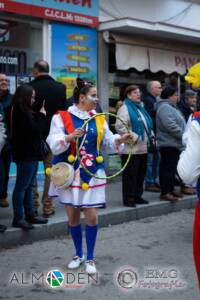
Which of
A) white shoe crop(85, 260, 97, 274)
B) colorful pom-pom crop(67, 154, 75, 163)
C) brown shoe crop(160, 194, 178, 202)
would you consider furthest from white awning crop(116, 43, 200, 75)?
white shoe crop(85, 260, 97, 274)

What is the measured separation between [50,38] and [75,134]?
5462 mm

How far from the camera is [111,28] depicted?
1050cm

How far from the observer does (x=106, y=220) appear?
24.8ft

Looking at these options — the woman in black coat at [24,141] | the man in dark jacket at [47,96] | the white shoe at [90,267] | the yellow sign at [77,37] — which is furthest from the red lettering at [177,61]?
the white shoe at [90,267]

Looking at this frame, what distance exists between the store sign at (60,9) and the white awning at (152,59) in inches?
36.4

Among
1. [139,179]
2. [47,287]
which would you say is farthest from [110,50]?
[47,287]

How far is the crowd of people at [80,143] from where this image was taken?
5.17m

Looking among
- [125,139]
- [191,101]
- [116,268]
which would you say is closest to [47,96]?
[125,139]

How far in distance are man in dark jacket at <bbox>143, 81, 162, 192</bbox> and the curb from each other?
844 mm

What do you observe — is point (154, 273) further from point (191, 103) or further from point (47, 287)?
point (191, 103)

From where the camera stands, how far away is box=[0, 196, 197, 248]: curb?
6.38 metres

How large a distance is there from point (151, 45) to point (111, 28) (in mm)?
1547

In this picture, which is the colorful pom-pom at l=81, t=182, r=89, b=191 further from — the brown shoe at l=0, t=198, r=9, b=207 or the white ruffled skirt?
the brown shoe at l=0, t=198, r=9, b=207

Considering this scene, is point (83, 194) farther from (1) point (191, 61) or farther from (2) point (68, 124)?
(1) point (191, 61)
